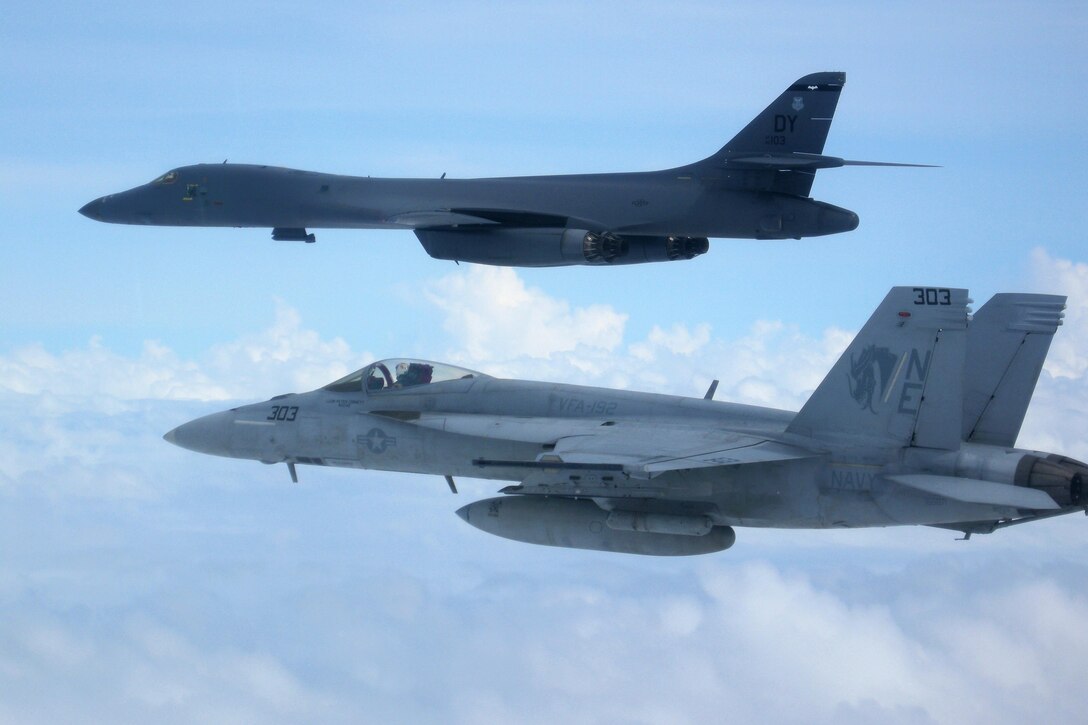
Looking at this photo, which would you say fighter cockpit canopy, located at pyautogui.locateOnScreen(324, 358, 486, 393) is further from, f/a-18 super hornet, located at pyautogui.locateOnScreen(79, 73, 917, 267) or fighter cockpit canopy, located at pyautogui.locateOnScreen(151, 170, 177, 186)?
Result: fighter cockpit canopy, located at pyautogui.locateOnScreen(151, 170, 177, 186)

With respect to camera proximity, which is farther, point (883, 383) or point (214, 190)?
point (214, 190)

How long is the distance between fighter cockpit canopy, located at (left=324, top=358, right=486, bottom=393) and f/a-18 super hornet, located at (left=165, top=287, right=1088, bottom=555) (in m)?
0.02

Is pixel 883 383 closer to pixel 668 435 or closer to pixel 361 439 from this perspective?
pixel 668 435

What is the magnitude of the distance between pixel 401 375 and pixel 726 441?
5504 mm

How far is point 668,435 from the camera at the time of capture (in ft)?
54.8

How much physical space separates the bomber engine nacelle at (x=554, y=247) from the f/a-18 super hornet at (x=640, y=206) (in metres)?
0.02

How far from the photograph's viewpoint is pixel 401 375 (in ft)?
63.0

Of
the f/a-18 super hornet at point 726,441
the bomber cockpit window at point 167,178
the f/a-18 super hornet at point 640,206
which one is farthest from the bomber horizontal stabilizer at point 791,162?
the bomber cockpit window at point 167,178

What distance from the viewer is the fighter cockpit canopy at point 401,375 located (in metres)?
19.1

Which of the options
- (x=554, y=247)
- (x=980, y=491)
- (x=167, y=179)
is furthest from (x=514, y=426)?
(x=167, y=179)

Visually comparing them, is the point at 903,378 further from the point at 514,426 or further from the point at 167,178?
the point at 167,178

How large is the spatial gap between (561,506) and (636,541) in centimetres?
122

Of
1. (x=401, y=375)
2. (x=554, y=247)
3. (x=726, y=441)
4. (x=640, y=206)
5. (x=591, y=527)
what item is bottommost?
(x=591, y=527)

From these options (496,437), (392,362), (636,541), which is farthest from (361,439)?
(636,541)
